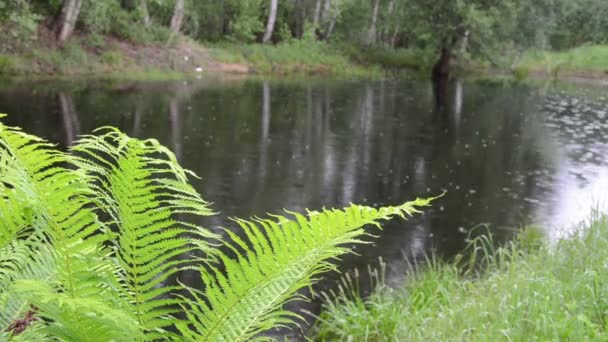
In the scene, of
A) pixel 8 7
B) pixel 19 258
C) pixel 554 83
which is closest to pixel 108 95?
pixel 8 7

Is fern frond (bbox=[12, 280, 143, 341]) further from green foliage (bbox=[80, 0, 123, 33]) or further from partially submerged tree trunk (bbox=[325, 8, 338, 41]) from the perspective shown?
partially submerged tree trunk (bbox=[325, 8, 338, 41])

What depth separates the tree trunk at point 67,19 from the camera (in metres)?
22.7

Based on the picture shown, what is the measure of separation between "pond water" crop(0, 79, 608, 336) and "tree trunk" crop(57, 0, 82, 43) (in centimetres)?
321

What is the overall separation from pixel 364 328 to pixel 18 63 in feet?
63.9

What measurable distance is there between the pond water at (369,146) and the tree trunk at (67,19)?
10.5ft

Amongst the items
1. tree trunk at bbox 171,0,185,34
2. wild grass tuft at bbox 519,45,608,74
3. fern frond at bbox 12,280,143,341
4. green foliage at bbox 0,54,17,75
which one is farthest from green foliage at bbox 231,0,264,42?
fern frond at bbox 12,280,143,341

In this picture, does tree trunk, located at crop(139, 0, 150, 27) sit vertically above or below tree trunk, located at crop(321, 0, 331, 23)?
below

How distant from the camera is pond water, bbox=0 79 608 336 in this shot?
842 cm

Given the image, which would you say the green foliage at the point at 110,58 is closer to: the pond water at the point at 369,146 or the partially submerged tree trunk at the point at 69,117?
the pond water at the point at 369,146

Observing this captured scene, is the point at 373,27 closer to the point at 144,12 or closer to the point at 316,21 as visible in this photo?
the point at 316,21

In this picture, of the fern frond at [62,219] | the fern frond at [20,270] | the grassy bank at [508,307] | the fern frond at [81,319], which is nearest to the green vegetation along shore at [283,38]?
the grassy bank at [508,307]

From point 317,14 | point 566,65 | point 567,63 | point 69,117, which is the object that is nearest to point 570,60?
point 567,63

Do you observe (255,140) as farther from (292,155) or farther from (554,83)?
(554,83)

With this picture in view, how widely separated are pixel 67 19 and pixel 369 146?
14.6m
